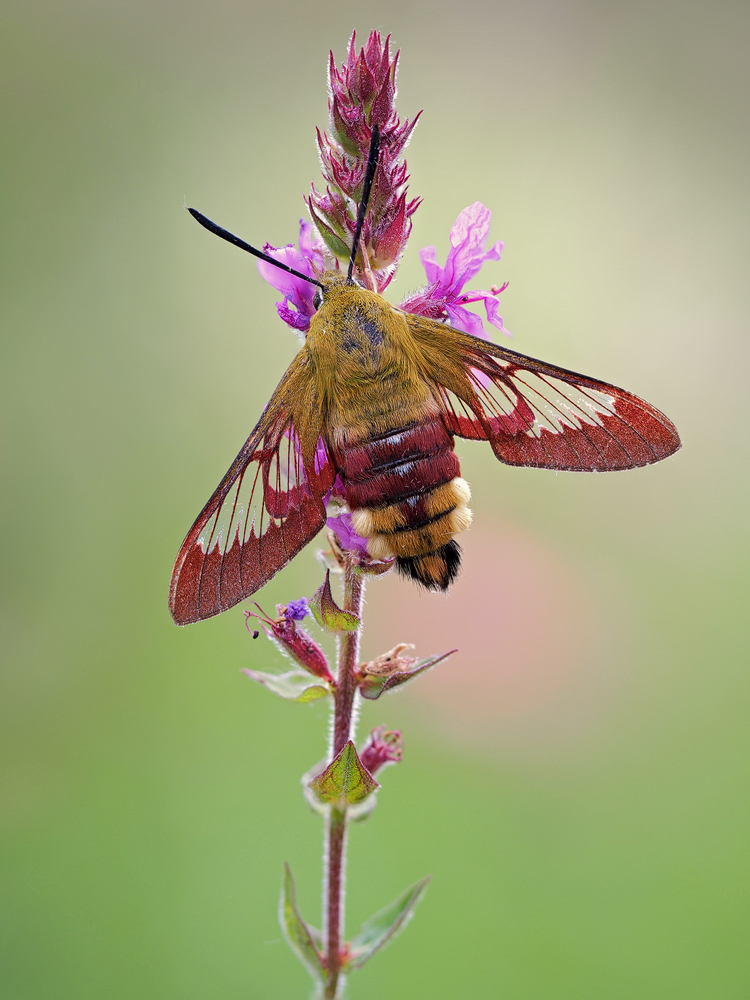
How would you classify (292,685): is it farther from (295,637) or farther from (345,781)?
(345,781)

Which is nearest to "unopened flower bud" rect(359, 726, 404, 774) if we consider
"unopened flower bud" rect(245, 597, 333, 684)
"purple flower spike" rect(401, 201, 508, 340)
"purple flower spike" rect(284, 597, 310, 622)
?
"unopened flower bud" rect(245, 597, 333, 684)

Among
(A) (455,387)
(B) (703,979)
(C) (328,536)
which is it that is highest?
(A) (455,387)

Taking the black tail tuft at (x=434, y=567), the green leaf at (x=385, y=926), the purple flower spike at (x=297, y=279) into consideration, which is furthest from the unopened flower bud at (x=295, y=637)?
the purple flower spike at (x=297, y=279)

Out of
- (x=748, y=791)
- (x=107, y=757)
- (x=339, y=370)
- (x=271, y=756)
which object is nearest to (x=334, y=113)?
(x=339, y=370)

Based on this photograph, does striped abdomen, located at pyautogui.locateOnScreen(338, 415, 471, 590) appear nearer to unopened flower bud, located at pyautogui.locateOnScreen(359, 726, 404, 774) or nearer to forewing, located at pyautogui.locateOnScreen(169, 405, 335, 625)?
forewing, located at pyautogui.locateOnScreen(169, 405, 335, 625)

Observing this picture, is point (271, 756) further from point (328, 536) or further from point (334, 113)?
point (334, 113)

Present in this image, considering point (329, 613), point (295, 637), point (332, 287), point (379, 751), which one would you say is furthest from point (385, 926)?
point (332, 287)
